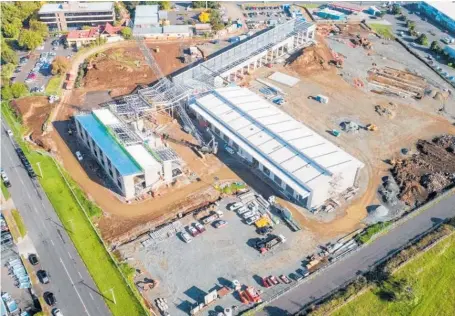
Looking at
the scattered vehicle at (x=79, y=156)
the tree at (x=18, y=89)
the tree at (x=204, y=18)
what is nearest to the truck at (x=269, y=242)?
the scattered vehicle at (x=79, y=156)

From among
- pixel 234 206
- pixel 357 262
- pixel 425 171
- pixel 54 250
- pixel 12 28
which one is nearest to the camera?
pixel 54 250

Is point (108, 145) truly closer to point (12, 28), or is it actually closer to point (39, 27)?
point (39, 27)

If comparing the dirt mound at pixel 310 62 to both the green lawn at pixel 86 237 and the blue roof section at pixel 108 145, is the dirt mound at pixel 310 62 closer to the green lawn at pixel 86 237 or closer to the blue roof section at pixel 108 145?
the blue roof section at pixel 108 145

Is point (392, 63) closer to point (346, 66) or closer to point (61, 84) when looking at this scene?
point (346, 66)

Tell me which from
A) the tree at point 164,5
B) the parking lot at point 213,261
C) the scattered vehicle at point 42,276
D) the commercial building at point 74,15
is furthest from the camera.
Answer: the tree at point 164,5

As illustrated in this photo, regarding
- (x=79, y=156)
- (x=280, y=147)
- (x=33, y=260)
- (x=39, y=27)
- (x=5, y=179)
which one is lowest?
(x=33, y=260)

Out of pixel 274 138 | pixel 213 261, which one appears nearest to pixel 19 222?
pixel 213 261
